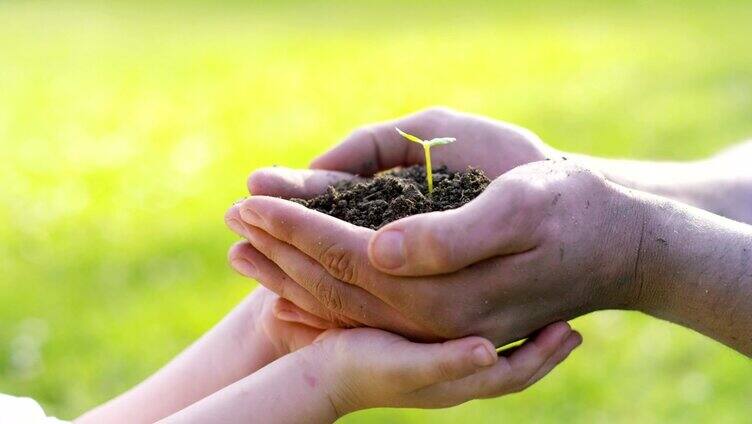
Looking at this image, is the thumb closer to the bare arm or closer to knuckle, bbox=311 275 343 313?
knuckle, bbox=311 275 343 313

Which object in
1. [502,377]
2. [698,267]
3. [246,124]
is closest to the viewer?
[502,377]

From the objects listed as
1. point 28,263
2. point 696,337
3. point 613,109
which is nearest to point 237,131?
point 28,263

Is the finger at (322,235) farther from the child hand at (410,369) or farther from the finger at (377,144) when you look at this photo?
the finger at (377,144)

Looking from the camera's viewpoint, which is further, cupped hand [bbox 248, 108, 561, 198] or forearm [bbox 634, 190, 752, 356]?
cupped hand [bbox 248, 108, 561, 198]

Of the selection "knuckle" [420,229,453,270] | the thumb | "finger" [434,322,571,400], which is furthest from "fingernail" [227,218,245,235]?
"finger" [434,322,571,400]

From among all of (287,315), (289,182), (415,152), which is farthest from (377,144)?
(287,315)

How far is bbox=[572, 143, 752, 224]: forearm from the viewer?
10.7ft

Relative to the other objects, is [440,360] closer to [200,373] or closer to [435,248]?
[435,248]

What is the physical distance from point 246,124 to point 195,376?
5892mm

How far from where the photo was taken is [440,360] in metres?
2.25

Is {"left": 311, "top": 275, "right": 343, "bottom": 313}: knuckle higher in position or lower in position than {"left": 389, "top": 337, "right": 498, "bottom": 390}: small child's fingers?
higher

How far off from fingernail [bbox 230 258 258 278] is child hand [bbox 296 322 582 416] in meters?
0.28

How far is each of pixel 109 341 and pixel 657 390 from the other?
293cm

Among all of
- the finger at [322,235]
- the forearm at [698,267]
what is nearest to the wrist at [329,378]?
the finger at [322,235]
